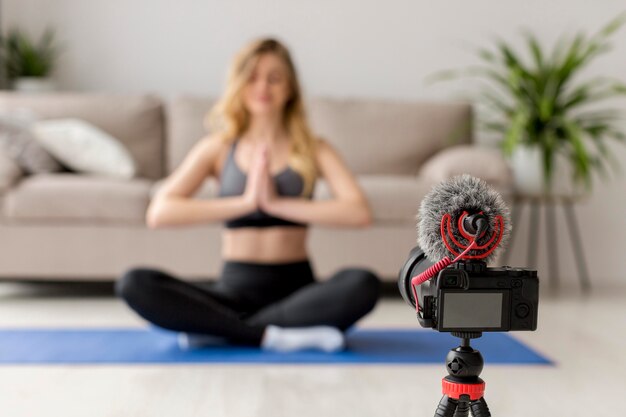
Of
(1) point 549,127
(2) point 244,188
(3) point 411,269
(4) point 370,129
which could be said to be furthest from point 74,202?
(3) point 411,269

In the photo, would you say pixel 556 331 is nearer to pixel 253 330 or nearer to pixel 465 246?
pixel 253 330

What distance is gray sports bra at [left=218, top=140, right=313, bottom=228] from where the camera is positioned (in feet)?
8.36

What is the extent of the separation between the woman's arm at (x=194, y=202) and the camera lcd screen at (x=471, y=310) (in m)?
1.35

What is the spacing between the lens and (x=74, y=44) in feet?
15.1

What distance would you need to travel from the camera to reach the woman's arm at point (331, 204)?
2.44m

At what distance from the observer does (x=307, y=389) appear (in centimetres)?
204

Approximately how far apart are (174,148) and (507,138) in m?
1.55

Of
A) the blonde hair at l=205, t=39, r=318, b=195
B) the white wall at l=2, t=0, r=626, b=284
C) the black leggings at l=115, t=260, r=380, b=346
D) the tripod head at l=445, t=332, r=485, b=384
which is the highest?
the white wall at l=2, t=0, r=626, b=284

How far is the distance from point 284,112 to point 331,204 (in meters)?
0.35

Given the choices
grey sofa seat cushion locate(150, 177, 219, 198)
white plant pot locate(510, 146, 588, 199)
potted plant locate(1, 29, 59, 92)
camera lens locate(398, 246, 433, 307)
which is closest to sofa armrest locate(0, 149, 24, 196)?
grey sofa seat cushion locate(150, 177, 219, 198)

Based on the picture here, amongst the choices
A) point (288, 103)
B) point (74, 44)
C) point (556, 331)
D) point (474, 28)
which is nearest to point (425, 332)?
point (556, 331)

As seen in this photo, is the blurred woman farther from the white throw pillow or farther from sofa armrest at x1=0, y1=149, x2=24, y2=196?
the white throw pillow

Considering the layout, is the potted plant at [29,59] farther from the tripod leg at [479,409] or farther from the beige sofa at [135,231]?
the tripod leg at [479,409]

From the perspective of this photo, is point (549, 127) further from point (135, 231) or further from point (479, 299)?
point (479, 299)
